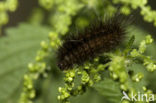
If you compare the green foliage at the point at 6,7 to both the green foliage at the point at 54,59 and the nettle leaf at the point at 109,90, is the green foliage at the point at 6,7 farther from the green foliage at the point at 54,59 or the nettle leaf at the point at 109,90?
the nettle leaf at the point at 109,90

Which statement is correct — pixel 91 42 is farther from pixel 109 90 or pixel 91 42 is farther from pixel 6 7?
pixel 6 7

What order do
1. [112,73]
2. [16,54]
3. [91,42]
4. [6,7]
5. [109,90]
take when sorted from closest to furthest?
[112,73], [109,90], [91,42], [6,7], [16,54]

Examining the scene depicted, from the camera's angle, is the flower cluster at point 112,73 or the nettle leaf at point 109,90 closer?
the flower cluster at point 112,73

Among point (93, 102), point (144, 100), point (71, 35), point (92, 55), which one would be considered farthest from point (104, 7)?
point (144, 100)

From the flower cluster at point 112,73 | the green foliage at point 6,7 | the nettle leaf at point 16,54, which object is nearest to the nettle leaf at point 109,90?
the flower cluster at point 112,73

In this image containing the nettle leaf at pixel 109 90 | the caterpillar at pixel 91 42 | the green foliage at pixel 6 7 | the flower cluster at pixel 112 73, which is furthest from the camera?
the green foliage at pixel 6 7

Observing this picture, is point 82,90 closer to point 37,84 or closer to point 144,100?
point 144,100

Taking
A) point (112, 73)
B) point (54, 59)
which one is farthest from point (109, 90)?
point (54, 59)
